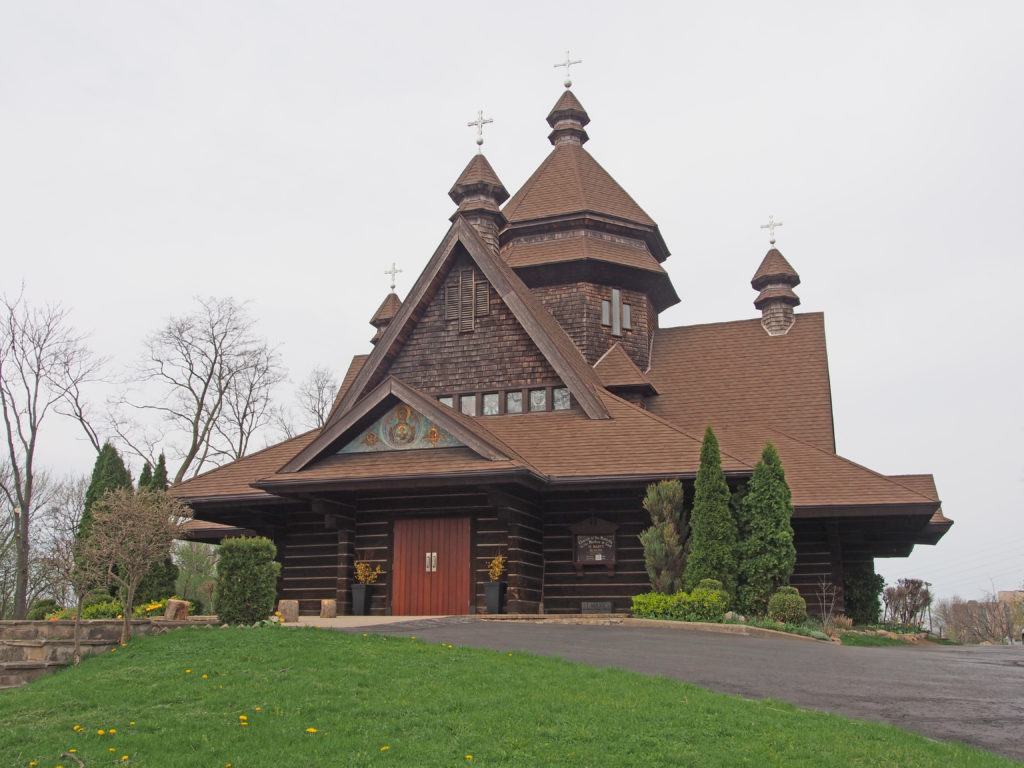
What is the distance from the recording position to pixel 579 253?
25719 millimetres

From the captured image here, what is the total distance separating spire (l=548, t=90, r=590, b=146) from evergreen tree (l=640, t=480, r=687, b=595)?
16125 millimetres

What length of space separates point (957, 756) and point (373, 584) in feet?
46.3

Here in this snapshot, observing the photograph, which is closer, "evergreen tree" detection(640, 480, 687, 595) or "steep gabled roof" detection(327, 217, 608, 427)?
"evergreen tree" detection(640, 480, 687, 595)

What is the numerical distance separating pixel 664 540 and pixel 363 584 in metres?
6.17

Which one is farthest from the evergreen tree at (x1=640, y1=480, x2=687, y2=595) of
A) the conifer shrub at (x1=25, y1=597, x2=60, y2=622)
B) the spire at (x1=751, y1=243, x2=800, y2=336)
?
the conifer shrub at (x1=25, y1=597, x2=60, y2=622)

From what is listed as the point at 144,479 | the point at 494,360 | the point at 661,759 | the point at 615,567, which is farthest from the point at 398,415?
the point at 661,759

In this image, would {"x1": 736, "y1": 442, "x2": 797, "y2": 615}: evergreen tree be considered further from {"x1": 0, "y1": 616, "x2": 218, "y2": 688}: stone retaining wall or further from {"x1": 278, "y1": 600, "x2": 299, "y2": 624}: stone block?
{"x1": 0, "y1": 616, "x2": 218, "y2": 688}: stone retaining wall

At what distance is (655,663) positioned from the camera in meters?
11.2

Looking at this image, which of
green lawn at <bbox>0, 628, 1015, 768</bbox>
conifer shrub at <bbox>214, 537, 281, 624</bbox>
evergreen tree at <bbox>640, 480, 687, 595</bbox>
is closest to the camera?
green lawn at <bbox>0, 628, 1015, 768</bbox>

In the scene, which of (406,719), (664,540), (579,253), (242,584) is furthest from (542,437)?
(406,719)

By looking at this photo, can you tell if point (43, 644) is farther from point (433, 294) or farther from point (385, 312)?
point (385, 312)

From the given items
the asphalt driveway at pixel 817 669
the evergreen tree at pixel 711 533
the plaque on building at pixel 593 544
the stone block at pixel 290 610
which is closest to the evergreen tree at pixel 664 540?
the evergreen tree at pixel 711 533

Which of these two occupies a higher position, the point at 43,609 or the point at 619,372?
the point at 619,372

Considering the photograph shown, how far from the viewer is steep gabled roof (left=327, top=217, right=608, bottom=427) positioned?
70.2 feet
